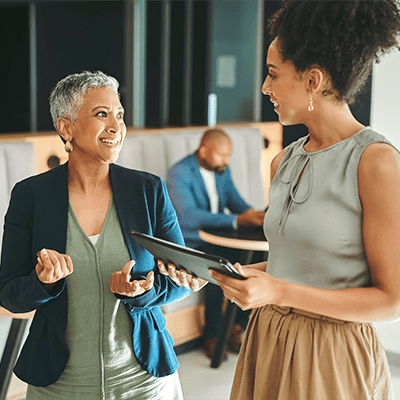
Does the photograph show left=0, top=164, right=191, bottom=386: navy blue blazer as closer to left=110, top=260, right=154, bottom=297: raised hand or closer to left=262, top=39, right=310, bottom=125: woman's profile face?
left=110, top=260, right=154, bottom=297: raised hand

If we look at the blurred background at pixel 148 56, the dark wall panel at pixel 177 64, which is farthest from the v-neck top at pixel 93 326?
the dark wall panel at pixel 177 64

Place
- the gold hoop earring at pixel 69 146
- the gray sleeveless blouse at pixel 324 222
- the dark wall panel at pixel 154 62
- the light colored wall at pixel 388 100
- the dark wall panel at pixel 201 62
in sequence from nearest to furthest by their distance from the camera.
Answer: the gray sleeveless blouse at pixel 324 222, the gold hoop earring at pixel 69 146, the light colored wall at pixel 388 100, the dark wall panel at pixel 154 62, the dark wall panel at pixel 201 62

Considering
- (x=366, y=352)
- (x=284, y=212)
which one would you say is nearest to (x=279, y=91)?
(x=284, y=212)

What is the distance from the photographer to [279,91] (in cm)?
123

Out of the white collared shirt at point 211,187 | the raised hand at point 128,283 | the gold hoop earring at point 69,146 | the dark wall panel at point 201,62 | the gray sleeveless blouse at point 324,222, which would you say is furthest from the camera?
the dark wall panel at point 201,62

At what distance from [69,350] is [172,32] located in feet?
10.6

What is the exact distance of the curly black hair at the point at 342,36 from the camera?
113 cm

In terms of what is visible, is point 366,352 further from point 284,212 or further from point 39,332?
point 39,332

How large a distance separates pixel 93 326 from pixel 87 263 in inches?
6.3

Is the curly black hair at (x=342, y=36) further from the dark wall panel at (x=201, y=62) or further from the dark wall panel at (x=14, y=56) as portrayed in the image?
the dark wall panel at (x=201, y=62)

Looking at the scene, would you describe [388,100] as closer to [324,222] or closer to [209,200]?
[209,200]

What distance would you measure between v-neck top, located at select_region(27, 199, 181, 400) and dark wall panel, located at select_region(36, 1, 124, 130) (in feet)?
8.31

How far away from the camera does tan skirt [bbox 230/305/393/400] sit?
120 cm

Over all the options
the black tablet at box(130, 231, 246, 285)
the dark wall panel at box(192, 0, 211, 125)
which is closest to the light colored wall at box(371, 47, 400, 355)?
the dark wall panel at box(192, 0, 211, 125)
